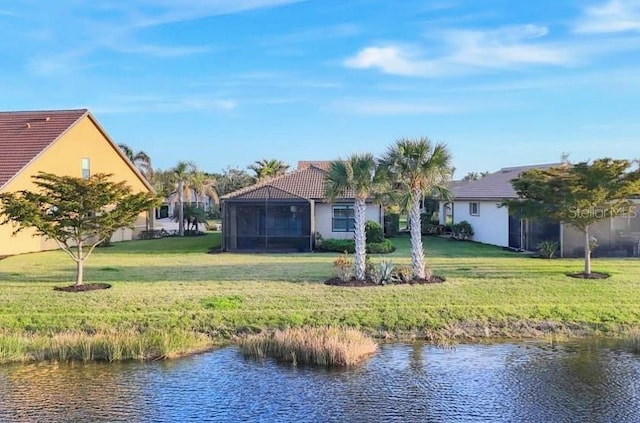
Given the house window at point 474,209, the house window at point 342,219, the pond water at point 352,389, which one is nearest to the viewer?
the pond water at point 352,389

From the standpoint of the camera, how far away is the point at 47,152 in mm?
29641

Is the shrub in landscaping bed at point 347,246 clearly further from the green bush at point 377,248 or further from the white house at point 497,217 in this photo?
the white house at point 497,217

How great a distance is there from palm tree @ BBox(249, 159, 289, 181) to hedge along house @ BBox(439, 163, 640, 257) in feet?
49.0

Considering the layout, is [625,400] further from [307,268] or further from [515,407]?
[307,268]

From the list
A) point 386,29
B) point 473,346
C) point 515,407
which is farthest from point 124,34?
point 515,407

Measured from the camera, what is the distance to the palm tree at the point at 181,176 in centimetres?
4053

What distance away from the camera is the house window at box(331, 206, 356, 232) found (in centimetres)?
3030

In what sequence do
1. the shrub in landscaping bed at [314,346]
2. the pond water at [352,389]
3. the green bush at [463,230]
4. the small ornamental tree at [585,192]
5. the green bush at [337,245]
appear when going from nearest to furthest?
the pond water at [352,389] < the shrub in landscaping bed at [314,346] < the small ornamental tree at [585,192] < the green bush at [337,245] < the green bush at [463,230]

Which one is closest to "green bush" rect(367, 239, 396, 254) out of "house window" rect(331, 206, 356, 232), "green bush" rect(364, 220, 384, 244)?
"green bush" rect(364, 220, 384, 244)

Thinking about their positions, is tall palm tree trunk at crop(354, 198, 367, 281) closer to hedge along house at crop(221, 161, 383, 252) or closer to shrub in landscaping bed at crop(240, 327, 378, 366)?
shrub in landscaping bed at crop(240, 327, 378, 366)

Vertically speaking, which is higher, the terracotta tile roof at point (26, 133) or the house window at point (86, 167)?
the terracotta tile roof at point (26, 133)

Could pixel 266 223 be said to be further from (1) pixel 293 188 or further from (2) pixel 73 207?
(2) pixel 73 207

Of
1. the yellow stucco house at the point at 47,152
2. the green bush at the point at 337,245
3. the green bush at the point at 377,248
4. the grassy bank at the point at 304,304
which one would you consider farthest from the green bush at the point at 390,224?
the grassy bank at the point at 304,304

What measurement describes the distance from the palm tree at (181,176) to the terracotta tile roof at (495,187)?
57.9ft
